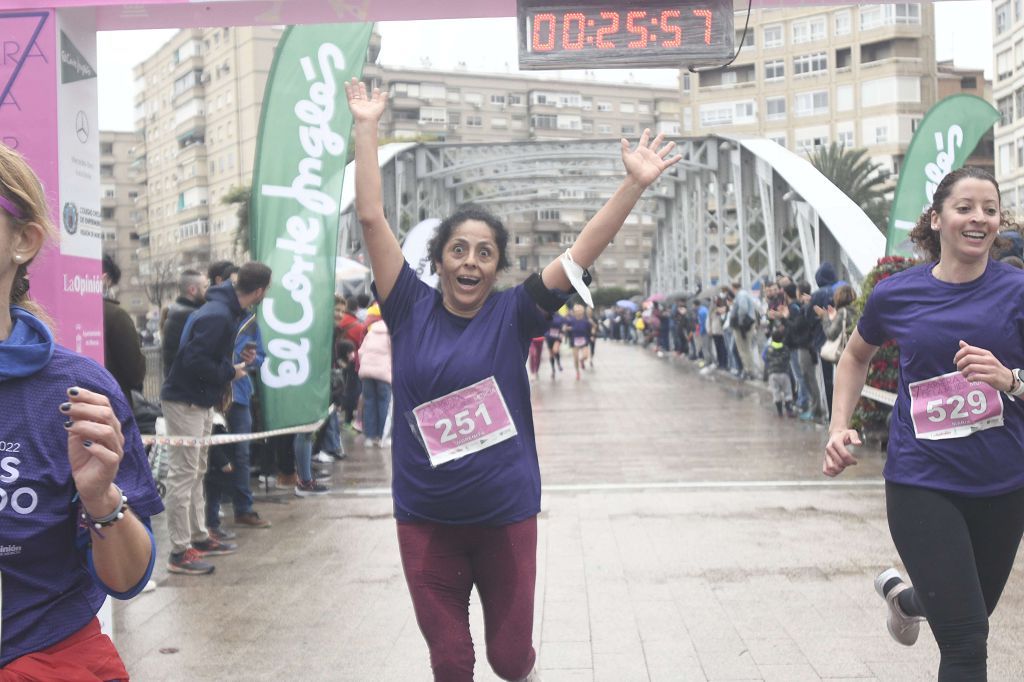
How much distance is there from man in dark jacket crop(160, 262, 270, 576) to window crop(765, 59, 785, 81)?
76987 mm

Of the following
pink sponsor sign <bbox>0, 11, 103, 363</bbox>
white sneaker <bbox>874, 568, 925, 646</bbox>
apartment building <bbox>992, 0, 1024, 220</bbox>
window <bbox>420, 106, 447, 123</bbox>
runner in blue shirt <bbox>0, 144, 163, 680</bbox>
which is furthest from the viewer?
window <bbox>420, 106, 447, 123</bbox>

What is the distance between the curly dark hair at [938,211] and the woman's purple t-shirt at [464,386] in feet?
4.58

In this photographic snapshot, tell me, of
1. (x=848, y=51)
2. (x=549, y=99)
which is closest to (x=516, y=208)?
(x=848, y=51)


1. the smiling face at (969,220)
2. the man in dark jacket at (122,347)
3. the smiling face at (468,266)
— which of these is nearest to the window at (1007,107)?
the man in dark jacket at (122,347)

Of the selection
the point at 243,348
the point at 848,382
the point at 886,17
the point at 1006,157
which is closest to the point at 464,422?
the point at 848,382

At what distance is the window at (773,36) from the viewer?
3172 inches

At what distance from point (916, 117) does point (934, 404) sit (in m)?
76.4

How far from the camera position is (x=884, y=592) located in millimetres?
4395

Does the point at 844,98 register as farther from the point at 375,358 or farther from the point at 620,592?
the point at 620,592

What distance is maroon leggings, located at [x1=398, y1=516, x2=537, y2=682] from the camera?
3559mm

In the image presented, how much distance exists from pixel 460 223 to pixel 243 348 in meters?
5.28

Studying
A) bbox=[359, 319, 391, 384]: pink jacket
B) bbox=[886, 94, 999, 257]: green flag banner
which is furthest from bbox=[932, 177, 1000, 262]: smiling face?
bbox=[359, 319, 391, 384]: pink jacket

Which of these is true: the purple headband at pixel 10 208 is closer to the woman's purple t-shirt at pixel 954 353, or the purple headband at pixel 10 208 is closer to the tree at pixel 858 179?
the woman's purple t-shirt at pixel 954 353

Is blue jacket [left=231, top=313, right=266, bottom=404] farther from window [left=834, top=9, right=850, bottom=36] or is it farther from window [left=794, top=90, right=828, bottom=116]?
window [left=794, top=90, right=828, bottom=116]
